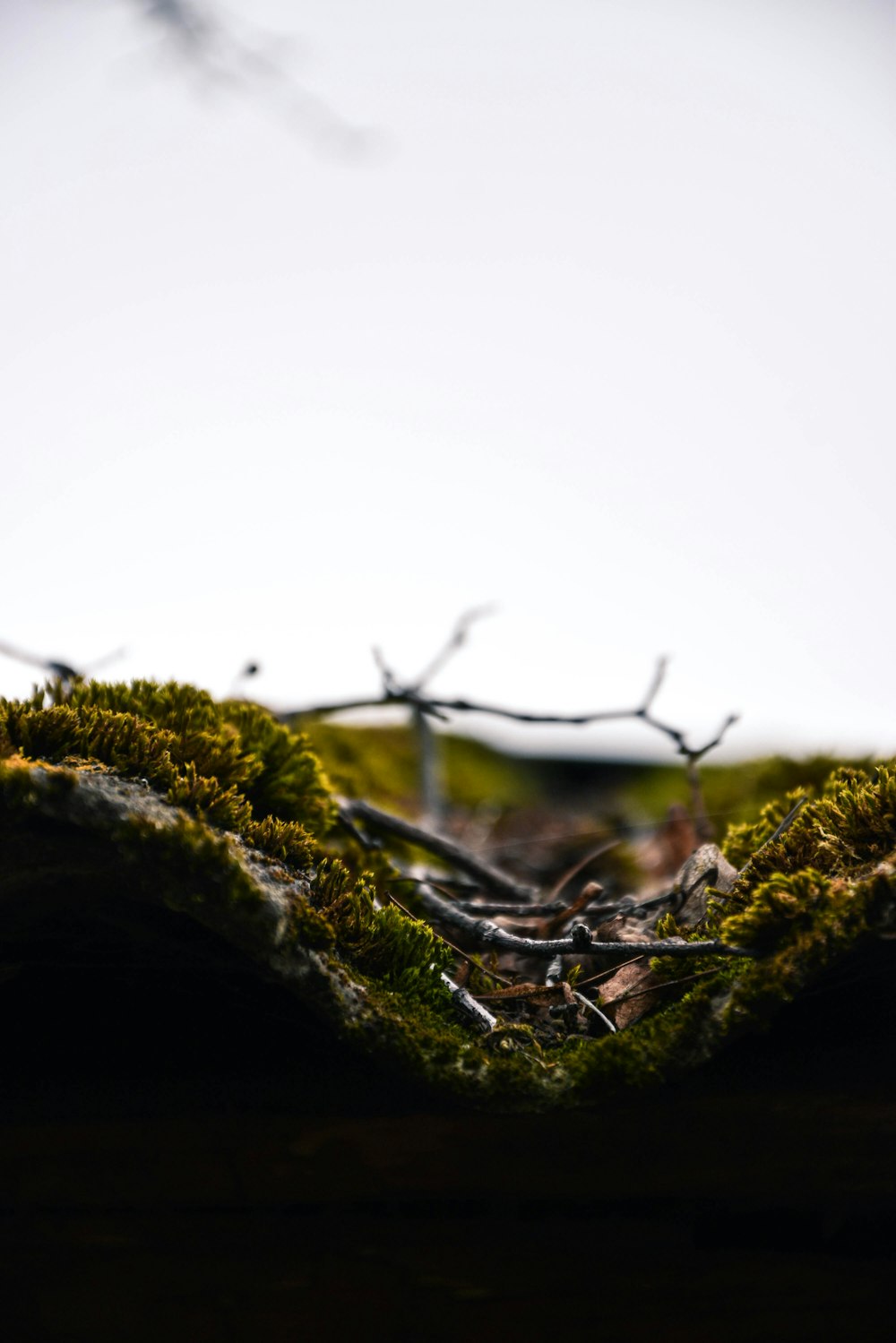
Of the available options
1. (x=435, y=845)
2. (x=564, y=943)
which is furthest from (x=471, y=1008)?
(x=435, y=845)

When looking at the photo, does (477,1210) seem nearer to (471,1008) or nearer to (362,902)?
(471,1008)

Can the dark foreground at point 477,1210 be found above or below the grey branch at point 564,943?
below

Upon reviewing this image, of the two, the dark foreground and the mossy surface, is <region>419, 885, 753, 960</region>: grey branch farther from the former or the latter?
the dark foreground

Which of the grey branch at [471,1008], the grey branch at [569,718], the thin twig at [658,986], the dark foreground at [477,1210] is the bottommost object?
the dark foreground at [477,1210]

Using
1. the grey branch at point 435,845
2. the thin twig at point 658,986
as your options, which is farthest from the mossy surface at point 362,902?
the grey branch at point 435,845

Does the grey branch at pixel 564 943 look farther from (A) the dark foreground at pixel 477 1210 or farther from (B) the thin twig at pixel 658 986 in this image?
(A) the dark foreground at pixel 477 1210

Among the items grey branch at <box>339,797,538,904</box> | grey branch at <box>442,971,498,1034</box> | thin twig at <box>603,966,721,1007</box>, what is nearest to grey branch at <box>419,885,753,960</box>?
thin twig at <box>603,966,721,1007</box>

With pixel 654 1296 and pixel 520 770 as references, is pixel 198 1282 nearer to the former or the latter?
pixel 654 1296
